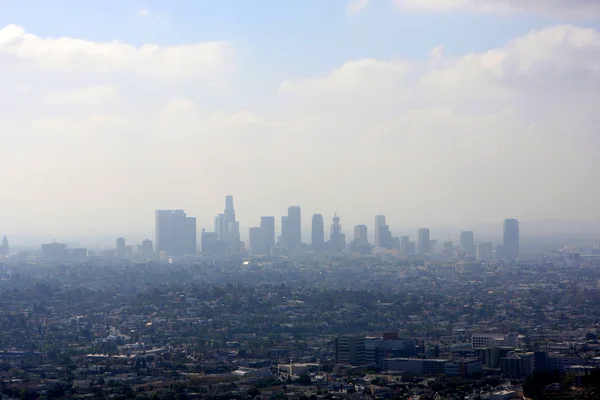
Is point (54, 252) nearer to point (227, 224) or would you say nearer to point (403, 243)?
point (227, 224)

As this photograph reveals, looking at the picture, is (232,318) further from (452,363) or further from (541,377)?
(541,377)

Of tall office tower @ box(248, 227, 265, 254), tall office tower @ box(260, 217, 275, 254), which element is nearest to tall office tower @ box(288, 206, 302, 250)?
tall office tower @ box(260, 217, 275, 254)

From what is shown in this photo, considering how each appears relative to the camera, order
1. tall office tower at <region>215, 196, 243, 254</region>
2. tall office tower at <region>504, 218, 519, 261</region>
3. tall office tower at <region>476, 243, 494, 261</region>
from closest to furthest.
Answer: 1. tall office tower at <region>504, 218, 519, 261</region>
2. tall office tower at <region>476, 243, 494, 261</region>
3. tall office tower at <region>215, 196, 243, 254</region>

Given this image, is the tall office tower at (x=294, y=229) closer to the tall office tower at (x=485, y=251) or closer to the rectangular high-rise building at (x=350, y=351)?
the tall office tower at (x=485, y=251)

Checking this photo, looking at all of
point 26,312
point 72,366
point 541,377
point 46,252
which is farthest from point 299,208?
point 541,377

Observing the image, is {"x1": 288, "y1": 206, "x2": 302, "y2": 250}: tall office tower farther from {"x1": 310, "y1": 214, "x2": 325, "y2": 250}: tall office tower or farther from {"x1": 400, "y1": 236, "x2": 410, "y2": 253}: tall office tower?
{"x1": 400, "y1": 236, "x2": 410, "y2": 253}: tall office tower

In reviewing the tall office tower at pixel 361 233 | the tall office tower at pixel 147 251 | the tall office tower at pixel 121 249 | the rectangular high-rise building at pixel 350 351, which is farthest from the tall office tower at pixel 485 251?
the rectangular high-rise building at pixel 350 351

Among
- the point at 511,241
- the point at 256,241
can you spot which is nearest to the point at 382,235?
the point at 256,241
